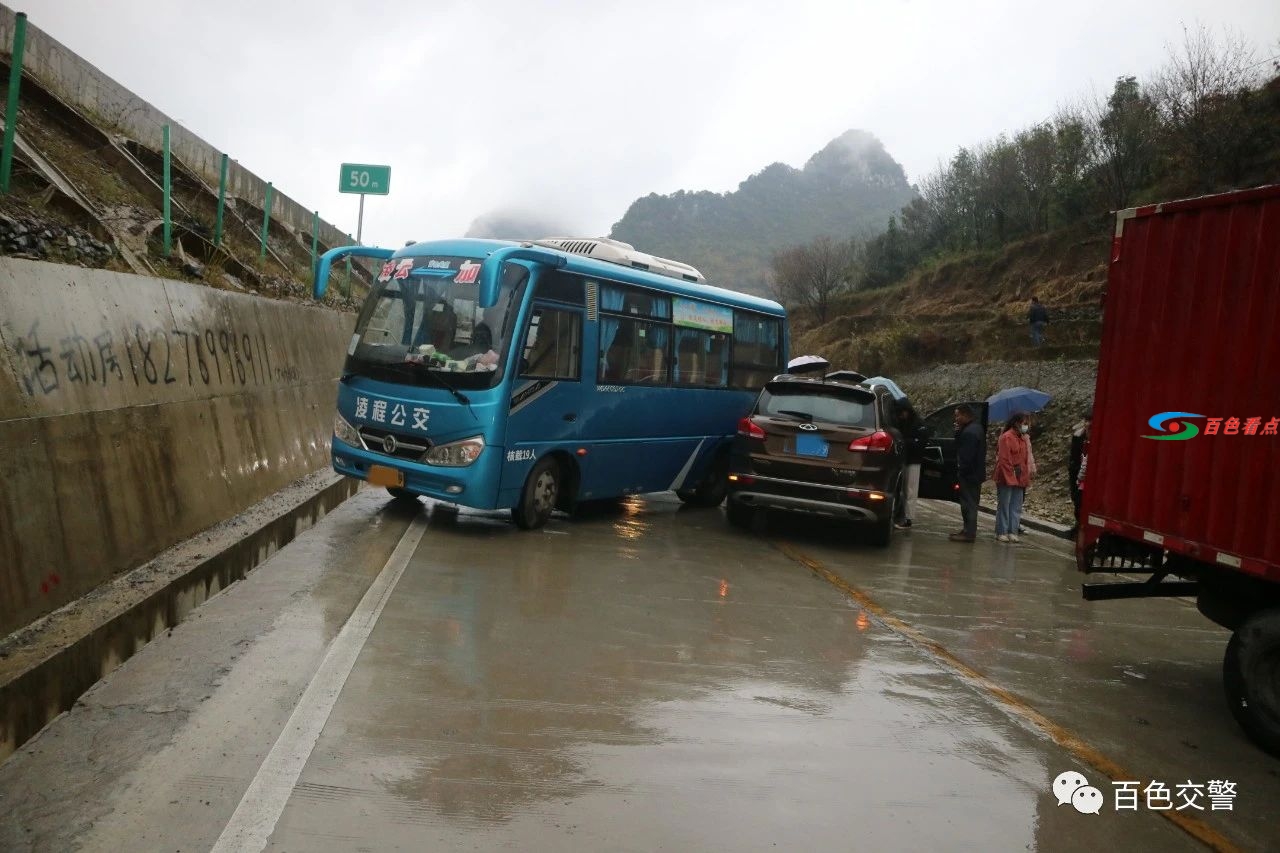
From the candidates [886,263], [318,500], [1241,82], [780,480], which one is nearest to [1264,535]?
[780,480]

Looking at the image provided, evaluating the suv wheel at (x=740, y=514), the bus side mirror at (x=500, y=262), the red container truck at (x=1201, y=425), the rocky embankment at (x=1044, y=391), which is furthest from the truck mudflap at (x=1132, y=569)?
the rocky embankment at (x=1044, y=391)

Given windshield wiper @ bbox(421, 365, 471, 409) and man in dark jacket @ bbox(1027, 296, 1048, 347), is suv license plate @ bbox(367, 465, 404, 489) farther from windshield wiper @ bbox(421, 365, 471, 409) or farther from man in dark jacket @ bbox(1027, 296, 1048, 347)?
man in dark jacket @ bbox(1027, 296, 1048, 347)

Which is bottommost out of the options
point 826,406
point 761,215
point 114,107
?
point 826,406

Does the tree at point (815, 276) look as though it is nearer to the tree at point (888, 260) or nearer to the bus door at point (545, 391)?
the tree at point (888, 260)

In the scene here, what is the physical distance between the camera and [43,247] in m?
9.14

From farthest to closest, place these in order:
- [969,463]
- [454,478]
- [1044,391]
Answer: [1044,391] < [969,463] < [454,478]

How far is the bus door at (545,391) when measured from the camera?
34.2 ft

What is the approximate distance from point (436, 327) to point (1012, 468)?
24.7 feet

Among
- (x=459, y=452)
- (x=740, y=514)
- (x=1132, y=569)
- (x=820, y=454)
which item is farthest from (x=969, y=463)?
(x=459, y=452)

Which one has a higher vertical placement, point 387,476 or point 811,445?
point 811,445

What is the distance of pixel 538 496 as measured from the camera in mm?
11016

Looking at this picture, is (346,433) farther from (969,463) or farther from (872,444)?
(969,463)

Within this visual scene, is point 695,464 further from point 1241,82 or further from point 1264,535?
point 1241,82

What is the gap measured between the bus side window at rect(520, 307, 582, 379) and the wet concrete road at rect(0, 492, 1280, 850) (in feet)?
7.35
